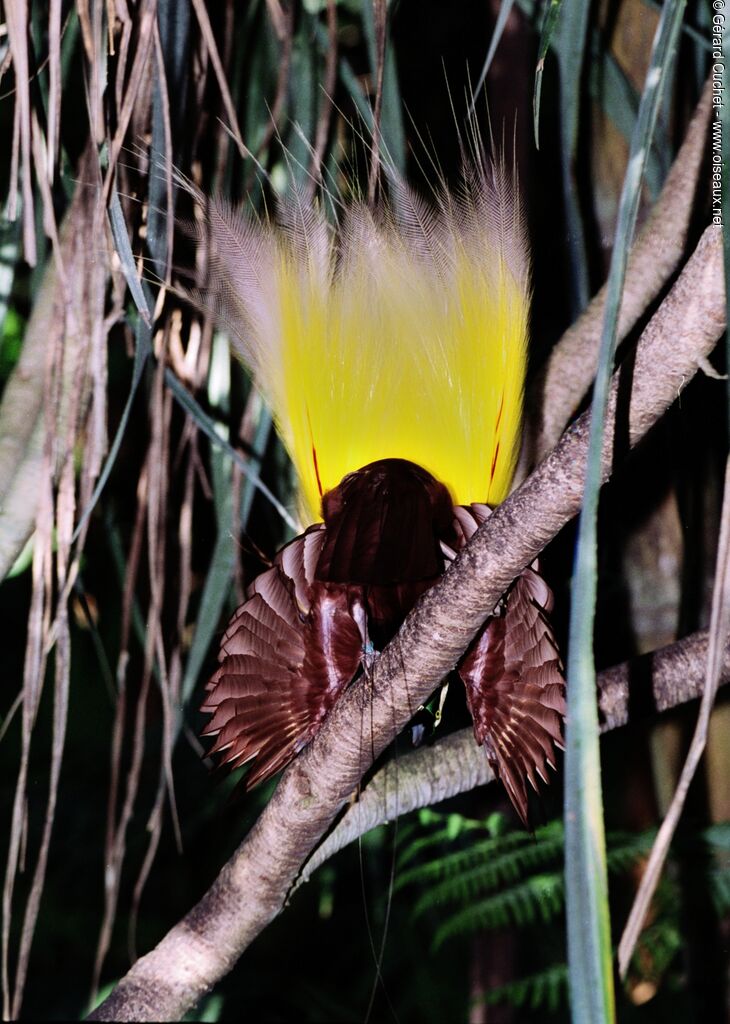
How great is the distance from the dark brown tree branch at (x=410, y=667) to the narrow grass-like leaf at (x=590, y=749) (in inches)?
2.2

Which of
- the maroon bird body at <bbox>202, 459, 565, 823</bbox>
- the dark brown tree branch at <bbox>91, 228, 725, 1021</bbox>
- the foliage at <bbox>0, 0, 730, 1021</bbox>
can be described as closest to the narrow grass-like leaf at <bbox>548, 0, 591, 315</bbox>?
the foliage at <bbox>0, 0, 730, 1021</bbox>

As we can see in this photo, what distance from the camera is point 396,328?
661 mm

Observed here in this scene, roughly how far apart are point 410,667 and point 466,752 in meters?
0.26

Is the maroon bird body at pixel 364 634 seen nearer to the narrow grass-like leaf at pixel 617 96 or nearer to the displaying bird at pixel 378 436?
the displaying bird at pixel 378 436

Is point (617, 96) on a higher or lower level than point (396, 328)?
higher

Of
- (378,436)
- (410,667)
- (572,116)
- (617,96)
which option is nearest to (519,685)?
(410,667)

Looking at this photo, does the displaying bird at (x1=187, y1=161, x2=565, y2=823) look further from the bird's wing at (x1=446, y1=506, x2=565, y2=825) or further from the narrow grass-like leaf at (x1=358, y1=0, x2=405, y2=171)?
the narrow grass-like leaf at (x1=358, y1=0, x2=405, y2=171)

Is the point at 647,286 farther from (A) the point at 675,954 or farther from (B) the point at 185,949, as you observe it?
(A) the point at 675,954

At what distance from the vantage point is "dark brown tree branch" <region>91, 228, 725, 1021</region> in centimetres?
40

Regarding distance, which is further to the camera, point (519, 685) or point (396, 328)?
point (396, 328)

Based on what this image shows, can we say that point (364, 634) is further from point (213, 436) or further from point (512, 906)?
point (512, 906)

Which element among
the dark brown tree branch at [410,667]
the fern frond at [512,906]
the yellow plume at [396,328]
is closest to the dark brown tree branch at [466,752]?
the dark brown tree branch at [410,667]

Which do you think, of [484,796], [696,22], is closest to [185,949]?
[484,796]

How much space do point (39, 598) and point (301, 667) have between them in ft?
0.69
